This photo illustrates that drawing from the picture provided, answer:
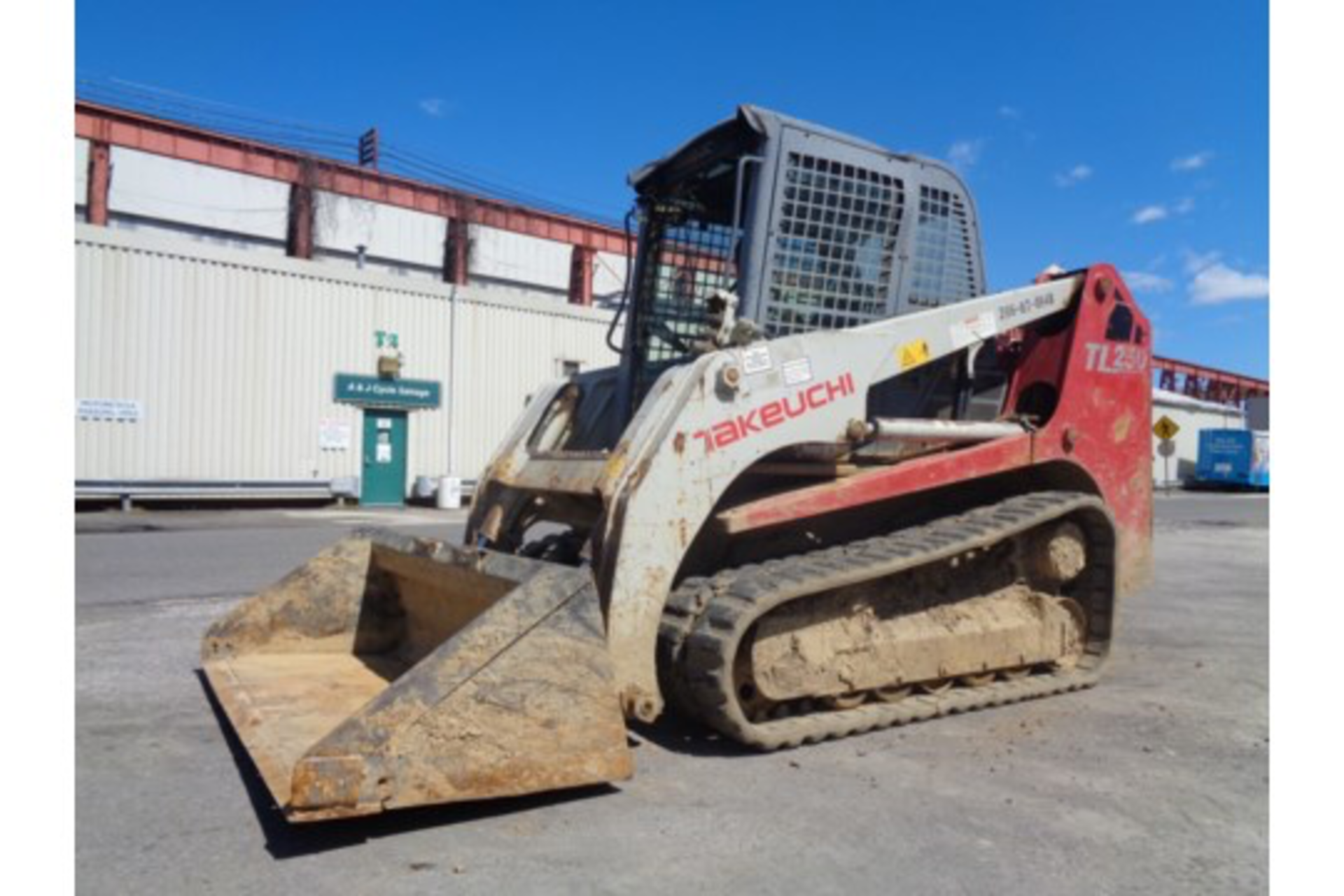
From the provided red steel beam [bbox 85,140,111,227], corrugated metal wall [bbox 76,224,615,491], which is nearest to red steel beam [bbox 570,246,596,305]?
corrugated metal wall [bbox 76,224,615,491]

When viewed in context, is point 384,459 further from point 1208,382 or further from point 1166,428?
point 1208,382

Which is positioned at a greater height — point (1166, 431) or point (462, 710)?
point (1166, 431)

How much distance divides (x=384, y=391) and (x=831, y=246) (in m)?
17.0

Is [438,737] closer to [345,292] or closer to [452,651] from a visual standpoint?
[452,651]

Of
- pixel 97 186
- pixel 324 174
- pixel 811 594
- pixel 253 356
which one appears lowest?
pixel 811 594

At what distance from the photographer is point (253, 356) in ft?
63.9

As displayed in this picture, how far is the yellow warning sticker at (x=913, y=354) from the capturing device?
5090 mm

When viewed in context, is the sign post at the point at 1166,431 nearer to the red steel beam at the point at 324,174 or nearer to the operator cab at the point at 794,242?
the operator cab at the point at 794,242

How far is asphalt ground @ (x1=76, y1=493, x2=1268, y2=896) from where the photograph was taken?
3.08 m

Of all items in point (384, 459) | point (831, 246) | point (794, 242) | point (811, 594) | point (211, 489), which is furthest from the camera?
point (384, 459)

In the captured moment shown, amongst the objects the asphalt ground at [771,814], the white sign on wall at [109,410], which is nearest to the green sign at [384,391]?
the white sign on wall at [109,410]

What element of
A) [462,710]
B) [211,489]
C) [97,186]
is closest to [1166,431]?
[211,489]

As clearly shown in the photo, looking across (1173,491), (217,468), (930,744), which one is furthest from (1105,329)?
(1173,491)

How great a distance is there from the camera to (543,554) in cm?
560
